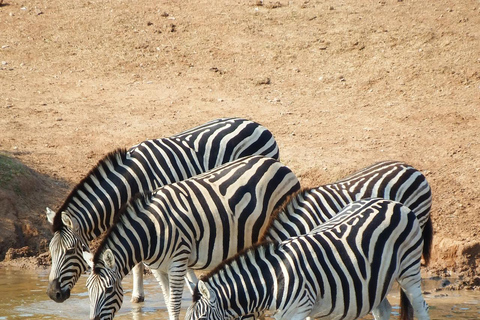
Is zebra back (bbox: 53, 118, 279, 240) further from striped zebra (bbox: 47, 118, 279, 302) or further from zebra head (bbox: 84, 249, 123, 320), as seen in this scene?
zebra head (bbox: 84, 249, 123, 320)

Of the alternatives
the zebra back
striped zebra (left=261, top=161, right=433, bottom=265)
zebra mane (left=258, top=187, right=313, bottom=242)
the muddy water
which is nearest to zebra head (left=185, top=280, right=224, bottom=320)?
zebra mane (left=258, top=187, right=313, bottom=242)

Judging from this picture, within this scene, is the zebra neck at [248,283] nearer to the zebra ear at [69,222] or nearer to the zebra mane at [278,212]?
the zebra mane at [278,212]

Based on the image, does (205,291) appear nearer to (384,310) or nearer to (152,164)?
(384,310)

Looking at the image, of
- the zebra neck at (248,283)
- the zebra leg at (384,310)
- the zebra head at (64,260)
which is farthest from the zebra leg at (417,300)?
the zebra head at (64,260)

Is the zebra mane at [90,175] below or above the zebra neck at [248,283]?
above

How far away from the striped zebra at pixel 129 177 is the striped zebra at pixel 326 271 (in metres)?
2.37

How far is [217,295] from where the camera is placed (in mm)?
6164

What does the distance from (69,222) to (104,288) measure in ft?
4.22

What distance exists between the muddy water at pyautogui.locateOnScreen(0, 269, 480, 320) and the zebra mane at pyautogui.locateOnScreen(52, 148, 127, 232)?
1.37 meters

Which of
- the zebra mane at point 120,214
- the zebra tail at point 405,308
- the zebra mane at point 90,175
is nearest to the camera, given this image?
the zebra mane at point 120,214

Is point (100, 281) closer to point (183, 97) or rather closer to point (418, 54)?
point (183, 97)

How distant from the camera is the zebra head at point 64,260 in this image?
800 centimetres

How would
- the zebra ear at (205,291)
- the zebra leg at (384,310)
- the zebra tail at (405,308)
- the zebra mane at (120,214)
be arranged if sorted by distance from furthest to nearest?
the zebra tail at (405,308) < the zebra leg at (384,310) < the zebra mane at (120,214) < the zebra ear at (205,291)

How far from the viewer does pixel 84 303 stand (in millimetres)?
9547
